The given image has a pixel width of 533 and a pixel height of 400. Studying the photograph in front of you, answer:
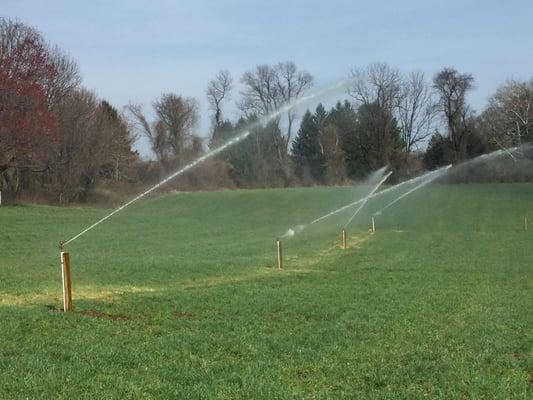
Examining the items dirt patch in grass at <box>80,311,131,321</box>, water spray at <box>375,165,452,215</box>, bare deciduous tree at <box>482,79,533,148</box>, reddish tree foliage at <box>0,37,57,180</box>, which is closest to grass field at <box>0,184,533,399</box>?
dirt patch in grass at <box>80,311,131,321</box>

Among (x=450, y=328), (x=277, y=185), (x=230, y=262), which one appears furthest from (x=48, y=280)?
(x=277, y=185)

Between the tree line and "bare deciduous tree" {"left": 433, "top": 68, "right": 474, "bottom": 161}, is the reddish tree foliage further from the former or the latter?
"bare deciduous tree" {"left": 433, "top": 68, "right": 474, "bottom": 161}

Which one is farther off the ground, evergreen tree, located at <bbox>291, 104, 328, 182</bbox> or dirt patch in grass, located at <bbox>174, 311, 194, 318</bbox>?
evergreen tree, located at <bbox>291, 104, 328, 182</bbox>

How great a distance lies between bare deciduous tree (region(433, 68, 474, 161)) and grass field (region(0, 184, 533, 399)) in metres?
70.6

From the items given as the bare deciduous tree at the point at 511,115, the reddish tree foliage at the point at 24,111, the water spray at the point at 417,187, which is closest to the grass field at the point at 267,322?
the reddish tree foliage at the point at 24,111

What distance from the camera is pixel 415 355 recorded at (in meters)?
9.40

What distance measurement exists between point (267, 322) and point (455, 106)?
95.3 metres

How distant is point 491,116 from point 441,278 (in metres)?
83.0

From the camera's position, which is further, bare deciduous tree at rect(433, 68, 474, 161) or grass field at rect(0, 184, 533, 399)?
bare deciduous tree at rect(433, 68, 474, 161)

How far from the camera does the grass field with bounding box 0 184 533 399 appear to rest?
303 inches

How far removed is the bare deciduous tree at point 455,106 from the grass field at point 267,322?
2778 inches

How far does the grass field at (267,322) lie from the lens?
7.71 meters

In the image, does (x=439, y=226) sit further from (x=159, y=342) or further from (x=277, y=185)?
(x=277, y=185)

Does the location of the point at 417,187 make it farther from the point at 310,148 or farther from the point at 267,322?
the point at 267,322
